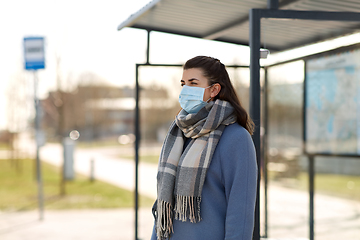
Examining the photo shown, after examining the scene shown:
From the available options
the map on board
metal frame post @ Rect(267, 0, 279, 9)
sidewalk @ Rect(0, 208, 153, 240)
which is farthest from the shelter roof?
sidewalk @ Rect(0, 208, 153, 240)

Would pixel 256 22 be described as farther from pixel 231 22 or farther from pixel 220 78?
pixel 231 22

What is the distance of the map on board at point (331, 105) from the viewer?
15.1ft

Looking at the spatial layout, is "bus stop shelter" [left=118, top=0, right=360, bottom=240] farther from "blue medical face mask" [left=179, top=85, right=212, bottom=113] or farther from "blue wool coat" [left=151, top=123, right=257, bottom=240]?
"blue wool coat" [left=151, top=123, right=257, bottom=240]

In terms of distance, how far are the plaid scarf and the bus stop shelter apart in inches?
23.4

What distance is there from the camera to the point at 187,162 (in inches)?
74.7

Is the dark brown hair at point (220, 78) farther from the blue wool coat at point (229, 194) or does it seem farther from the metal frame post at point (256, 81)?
the metal frame post at point (256, 81)

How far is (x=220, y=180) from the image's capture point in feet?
6.14

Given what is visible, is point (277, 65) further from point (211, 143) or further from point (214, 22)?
point (211, 143)

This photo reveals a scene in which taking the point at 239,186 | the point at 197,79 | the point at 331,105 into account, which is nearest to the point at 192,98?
the point at 197,79

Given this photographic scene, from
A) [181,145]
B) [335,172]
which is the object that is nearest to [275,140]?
[335,172]

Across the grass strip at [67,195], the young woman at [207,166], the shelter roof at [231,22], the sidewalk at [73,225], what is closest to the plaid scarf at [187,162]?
the young woman at [207,166]

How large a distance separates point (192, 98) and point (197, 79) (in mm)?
100

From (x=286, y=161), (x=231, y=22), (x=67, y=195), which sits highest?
(x=231, y=22)

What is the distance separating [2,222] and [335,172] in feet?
33.4
